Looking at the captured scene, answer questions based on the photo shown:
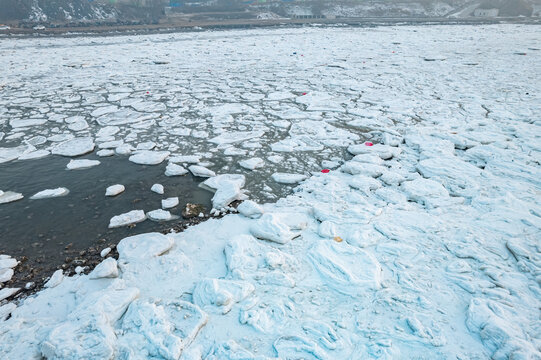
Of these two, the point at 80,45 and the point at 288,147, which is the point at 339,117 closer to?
the point at 288,147

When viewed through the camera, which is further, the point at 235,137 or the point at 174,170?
the point at 235,137

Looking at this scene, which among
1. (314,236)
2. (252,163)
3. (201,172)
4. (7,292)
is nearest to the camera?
(7,292)

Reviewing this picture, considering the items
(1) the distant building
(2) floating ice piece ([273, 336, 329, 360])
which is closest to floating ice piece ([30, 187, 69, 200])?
(2) floating ice piece ([273, 336, 329, 360])

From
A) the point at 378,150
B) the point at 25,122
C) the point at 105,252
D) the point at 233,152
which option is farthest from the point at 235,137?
the point at 25,122

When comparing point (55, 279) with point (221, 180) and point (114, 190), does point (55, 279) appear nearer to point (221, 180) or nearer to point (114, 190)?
point (114, 190)

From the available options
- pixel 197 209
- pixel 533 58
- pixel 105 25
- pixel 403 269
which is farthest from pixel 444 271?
pixel 105 25

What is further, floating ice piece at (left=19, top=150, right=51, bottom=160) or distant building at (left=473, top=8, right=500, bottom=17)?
distant building at (left=473, top=8, right=500, bottom=17)

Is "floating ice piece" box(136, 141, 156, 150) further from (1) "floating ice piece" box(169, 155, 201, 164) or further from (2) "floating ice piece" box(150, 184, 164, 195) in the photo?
(2) "floating ice piece" box(150, 184, 164, 195)
